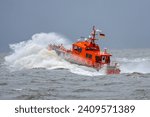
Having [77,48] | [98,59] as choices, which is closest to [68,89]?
[98,59]

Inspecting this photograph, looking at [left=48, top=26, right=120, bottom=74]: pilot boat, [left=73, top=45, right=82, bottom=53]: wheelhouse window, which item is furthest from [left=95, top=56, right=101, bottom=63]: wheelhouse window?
[left=73, top=45, right=82, bottom=53]: wheelhouse window

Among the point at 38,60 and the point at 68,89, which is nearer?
the point at 68,89

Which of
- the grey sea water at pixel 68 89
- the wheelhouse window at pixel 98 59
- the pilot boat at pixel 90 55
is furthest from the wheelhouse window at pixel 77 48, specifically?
the grey sea water at pixel 68 89

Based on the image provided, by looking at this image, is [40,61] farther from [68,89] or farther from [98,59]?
[68,89]

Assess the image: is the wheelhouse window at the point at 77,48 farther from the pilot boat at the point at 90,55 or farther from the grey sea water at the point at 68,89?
the grey sea water at the point at 68,89

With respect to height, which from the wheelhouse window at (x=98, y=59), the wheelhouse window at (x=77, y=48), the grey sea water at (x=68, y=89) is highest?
the wheelhouse window at (x=77, y=48)

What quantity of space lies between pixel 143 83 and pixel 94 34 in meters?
15.7

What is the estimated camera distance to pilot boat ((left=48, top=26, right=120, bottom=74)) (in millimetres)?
33875

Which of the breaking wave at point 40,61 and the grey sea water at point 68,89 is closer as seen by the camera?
the grey sea water at point 68,89

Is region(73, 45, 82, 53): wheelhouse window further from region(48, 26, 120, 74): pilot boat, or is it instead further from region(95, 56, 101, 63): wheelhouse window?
region(95, 56, 101, 63): wheelhouse window

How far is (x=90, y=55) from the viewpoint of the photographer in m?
36.1

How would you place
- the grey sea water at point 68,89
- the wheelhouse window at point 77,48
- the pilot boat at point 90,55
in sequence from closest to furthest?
the grey sea water at point 68,89, the pilot boat at point 90,55, the wheelhouse window at point 77,48

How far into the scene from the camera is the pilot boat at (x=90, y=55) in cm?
3388

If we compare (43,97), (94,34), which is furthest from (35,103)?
(94,34)
